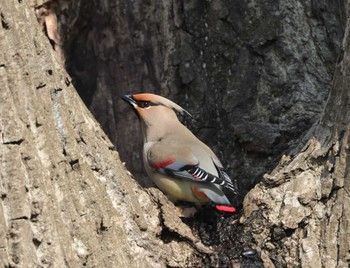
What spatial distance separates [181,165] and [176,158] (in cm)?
8

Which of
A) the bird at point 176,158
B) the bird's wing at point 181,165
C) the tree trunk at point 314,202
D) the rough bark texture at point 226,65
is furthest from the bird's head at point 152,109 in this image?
the tree trunk at point 314,202

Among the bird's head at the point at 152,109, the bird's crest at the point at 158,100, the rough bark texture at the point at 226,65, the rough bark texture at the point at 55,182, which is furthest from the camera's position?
the bird's head at the point at 152,109

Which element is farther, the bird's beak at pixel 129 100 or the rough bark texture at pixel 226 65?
the bird's beak at pixel 129 100

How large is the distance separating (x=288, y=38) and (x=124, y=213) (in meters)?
2.02

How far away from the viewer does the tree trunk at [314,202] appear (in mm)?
3949

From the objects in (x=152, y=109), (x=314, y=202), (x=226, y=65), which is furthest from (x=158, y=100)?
(x=314, y=202)

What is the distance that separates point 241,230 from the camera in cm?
413

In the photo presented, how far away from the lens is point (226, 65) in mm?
5461

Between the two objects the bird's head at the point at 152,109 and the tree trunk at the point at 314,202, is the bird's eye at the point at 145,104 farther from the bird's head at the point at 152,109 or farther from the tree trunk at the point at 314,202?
the tree trunk at the point at 314,202

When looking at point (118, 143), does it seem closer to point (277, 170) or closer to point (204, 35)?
point (204, 35)

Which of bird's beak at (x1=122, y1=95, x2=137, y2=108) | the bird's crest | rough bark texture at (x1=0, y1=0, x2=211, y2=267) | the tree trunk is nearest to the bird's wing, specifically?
the bird's crest

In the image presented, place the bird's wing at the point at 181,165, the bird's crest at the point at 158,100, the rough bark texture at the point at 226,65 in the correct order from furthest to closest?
the bird's crest at the point at 158,100, the rough bark texture at the point at 226,65, the bird's wing at the point at 181,165

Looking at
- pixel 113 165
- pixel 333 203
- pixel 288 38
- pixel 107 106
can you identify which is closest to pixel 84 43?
pixel 107 106

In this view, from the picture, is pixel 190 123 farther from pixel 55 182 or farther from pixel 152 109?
pixel 55 182
